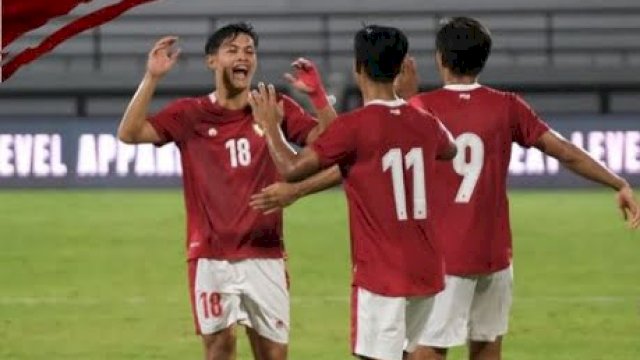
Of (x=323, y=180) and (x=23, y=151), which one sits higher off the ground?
(x=323, y=180)

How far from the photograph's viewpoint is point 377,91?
472 cm

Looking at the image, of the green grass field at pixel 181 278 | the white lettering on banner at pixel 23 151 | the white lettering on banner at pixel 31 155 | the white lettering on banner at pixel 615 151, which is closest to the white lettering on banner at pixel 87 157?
the white lettering on banner at pixel 31 155

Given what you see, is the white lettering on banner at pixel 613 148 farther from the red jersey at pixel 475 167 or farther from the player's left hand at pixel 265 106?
the player's left hand at pixel 265 106

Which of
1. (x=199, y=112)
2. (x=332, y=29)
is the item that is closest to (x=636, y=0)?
(x=332, y=29)

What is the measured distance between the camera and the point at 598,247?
15766mm

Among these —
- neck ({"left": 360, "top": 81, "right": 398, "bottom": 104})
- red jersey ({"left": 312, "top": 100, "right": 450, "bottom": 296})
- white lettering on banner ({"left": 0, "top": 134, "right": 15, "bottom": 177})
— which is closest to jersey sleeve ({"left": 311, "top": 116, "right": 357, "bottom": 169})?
red jersey ({"left": 312, "top": 100, "right": 450, "bottom": 296})

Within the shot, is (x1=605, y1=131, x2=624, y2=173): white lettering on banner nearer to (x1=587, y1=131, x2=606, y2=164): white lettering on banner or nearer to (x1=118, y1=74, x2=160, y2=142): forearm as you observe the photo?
(x1=587, y1=131, x2=606, y2=164): white lettering on banner

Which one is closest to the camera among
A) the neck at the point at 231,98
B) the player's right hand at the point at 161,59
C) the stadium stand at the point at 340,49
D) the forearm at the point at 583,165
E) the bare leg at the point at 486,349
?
the player's right hand at the point at 161,59

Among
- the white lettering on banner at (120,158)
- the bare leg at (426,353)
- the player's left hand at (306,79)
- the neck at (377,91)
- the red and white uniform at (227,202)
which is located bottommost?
the white lettering on banner at (120,158)

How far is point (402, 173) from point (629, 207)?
1197 mm

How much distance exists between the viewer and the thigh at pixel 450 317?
5.68 meters

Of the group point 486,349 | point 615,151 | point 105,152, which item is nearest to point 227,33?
point 486,349

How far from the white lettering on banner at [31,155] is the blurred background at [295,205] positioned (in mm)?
27

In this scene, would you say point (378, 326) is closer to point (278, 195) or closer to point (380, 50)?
point (278, 195)
